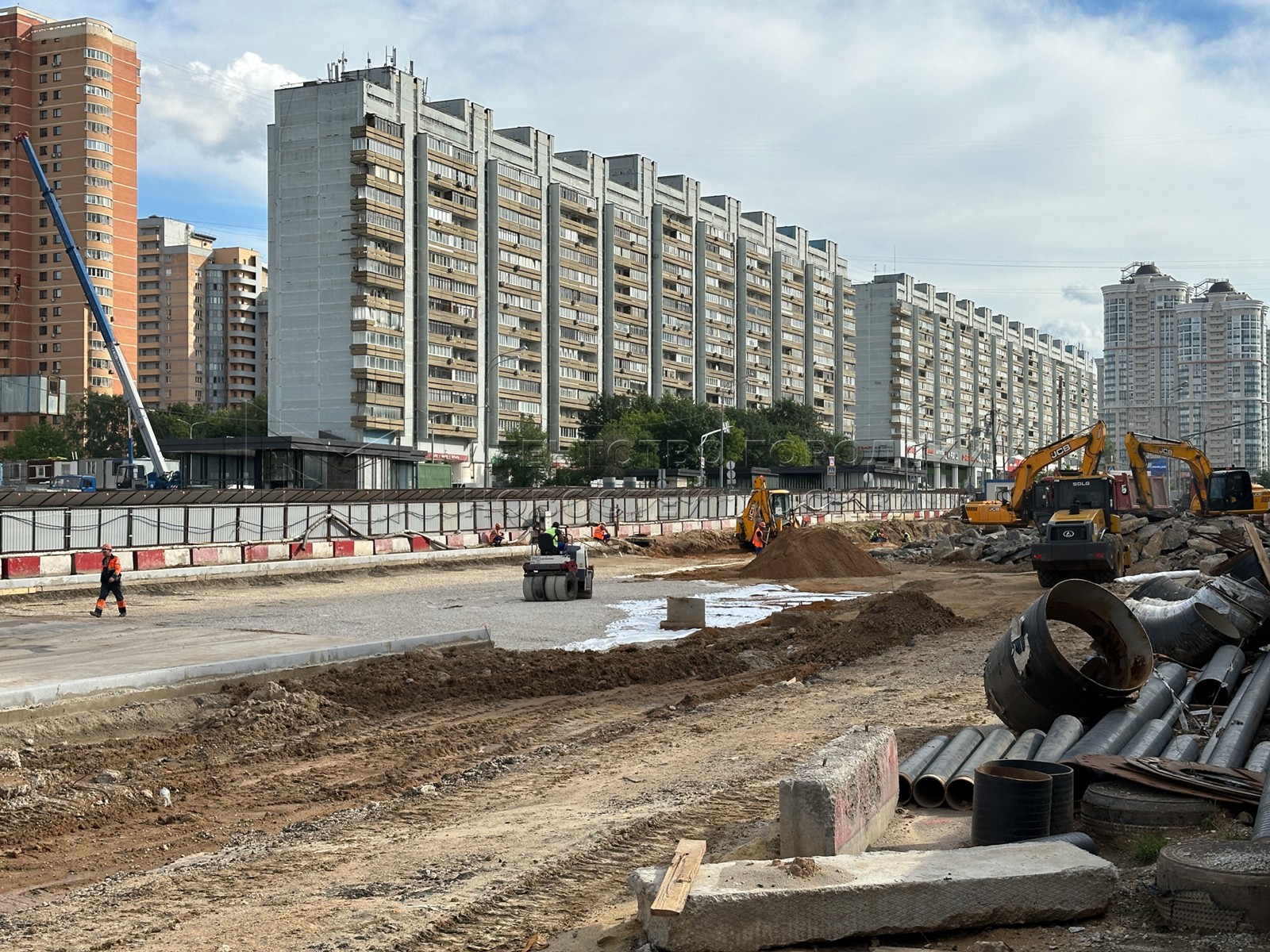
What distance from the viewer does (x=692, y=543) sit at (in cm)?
5116

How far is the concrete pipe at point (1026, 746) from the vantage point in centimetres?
876

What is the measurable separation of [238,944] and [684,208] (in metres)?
125

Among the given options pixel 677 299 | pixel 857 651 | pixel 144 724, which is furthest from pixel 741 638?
pixel 677 299

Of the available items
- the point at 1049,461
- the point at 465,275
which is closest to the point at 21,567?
the point at 1049,461

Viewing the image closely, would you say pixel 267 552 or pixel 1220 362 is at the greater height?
pixel 1220 362

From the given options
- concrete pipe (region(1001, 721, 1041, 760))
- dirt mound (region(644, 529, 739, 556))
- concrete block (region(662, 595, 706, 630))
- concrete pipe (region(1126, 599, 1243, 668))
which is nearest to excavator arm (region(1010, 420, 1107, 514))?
concrete block (region(662, 595, 706, 630))

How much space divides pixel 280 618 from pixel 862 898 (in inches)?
746

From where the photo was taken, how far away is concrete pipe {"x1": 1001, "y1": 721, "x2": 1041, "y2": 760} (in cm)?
876

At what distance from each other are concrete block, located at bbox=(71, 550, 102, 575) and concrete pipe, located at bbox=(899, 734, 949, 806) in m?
26.1

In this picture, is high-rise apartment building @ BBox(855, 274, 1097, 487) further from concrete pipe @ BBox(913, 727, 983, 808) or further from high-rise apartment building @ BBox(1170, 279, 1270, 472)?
concrete pipe @ BBox(913, 727, 983, 808)

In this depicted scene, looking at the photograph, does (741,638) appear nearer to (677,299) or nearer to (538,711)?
(538,711)

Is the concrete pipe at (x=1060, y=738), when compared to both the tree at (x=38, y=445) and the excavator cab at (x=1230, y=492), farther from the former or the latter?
the tree at (x=38, y=445)

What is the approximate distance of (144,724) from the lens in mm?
12516

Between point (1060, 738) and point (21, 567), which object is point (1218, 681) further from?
point (21, 567)
